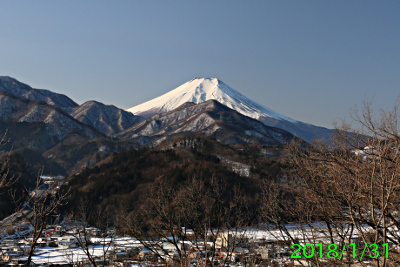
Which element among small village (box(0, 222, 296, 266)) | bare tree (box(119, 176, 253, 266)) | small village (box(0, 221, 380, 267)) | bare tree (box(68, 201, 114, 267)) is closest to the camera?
bare tree (box(68, 201, 114, 267))

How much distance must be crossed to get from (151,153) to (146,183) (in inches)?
832

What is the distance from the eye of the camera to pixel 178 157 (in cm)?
11069

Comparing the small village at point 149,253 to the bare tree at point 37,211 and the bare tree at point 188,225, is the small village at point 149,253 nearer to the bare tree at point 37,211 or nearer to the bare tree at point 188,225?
the bare tree at point 188,225

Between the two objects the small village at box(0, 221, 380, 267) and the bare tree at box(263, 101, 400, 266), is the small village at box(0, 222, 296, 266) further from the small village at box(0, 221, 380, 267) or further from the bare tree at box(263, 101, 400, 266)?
the bare tree at box(263, 101, 400, 266)

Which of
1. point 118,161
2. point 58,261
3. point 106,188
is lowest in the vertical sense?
point 58,261

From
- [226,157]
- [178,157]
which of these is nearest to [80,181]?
[178,157]

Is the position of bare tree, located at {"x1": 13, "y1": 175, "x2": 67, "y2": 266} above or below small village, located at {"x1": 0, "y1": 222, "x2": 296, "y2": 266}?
above

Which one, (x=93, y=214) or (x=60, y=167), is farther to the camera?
(x=60, y=167)

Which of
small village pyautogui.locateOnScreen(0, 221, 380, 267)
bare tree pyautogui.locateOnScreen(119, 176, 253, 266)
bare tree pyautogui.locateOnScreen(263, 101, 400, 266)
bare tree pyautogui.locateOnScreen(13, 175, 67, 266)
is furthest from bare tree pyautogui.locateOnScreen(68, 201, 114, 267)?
bare tree pyautogui.locateOnScreen(263, 101, 400, 266)

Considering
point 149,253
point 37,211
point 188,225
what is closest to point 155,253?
point 188,225

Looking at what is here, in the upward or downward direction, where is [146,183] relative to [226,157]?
downward

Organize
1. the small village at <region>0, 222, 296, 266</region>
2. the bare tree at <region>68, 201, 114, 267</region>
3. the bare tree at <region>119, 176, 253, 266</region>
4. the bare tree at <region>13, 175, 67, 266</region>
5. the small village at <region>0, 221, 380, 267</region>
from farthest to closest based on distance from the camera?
the bare tree at <region>119, 176, 253, 266</region>, the small village at <region>0, 222, 296, 266</region>, the small village at <region>0, 221, 380, 267</region>, the bare tree at <region>68, 201, 114, 267</region>, the bare tree at <region>13, 175, 67, 266</region>

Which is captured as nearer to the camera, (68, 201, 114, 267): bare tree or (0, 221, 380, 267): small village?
(68, 201, 114, 267): bare tree

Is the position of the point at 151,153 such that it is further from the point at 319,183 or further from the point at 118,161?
the point at 319,183
